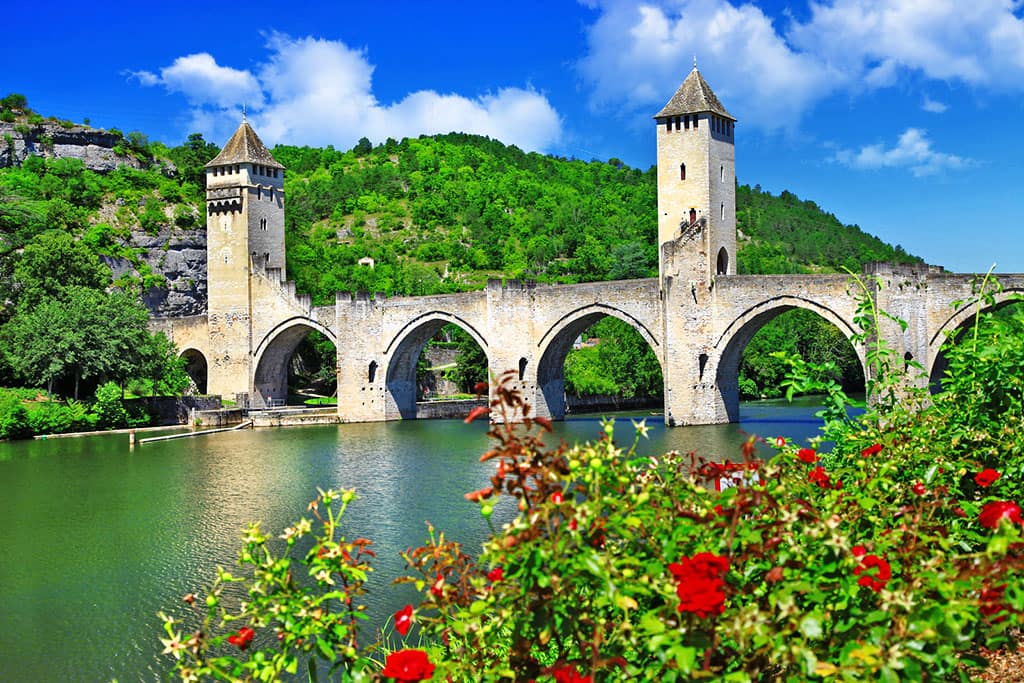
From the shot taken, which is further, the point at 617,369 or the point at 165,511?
the point at 617,369

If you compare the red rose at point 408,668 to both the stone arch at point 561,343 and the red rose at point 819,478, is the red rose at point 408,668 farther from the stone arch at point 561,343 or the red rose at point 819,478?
the stone arch at point 561,343

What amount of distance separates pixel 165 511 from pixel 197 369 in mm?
31360

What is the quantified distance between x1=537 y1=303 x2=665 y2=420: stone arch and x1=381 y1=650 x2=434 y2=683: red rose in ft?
90.0

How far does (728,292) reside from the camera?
95.4 feet

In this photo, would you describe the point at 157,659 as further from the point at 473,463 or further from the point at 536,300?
the point at 536,300

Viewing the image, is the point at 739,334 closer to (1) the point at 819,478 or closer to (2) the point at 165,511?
(2) the point at 165,511

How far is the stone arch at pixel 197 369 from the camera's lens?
45.5m

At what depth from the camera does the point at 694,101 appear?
30.5 meters

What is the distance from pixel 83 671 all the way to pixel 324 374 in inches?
1553

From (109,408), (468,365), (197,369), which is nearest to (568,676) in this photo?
(109,408)

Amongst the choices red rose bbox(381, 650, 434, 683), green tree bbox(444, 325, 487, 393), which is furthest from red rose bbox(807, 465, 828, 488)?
green tree bbox(444, 325, 487, 393)

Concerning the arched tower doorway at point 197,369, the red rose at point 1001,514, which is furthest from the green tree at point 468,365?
the red rose at point 1001,514

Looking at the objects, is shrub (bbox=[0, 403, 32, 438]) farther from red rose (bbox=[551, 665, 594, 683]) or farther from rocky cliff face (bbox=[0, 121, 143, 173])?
rocky cliff face (bbox=[0, 121, 143, 173])

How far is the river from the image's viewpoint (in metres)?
9.59
